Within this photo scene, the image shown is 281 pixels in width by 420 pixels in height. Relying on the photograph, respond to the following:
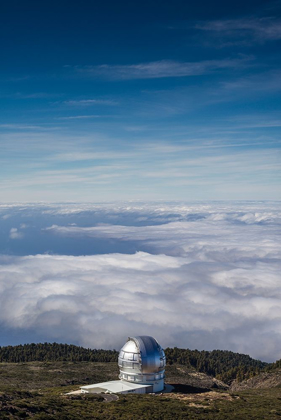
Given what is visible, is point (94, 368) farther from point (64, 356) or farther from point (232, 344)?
point (232, 344)

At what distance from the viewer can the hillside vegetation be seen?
3317 inches

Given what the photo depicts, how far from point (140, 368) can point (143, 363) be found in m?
0.68

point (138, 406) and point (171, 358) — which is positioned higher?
point (138, 406)

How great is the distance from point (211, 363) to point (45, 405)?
73.0m

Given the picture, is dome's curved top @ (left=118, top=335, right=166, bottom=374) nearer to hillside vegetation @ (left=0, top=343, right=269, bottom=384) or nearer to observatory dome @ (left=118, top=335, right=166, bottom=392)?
observatory dome @ (left=118, top=335, right=166, bottom=392)

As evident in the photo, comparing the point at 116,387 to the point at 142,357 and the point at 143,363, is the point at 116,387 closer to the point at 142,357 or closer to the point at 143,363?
the point at 143,363

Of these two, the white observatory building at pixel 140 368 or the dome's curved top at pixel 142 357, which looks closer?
the white observatory building at pixel 140 368

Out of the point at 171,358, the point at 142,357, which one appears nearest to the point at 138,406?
the point at 142,357

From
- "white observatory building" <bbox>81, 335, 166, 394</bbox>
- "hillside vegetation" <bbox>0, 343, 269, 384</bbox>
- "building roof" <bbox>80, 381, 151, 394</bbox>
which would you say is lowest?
"hillside vegetation" <bbox>0, 343, 269, 384</bbox>

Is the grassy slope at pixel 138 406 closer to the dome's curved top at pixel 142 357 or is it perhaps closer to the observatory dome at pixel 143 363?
the observatory dome at pixel 143 363

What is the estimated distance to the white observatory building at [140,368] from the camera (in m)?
43.8

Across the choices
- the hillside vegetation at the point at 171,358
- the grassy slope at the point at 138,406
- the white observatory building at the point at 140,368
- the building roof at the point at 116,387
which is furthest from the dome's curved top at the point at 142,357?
the hillside vegetation at the point at 171,358

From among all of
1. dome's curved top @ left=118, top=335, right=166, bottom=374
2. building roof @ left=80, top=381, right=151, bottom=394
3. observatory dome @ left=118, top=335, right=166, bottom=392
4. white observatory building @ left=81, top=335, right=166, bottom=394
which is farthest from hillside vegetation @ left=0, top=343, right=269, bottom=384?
building roof @ left=80, top=381, right=151, bottom=394

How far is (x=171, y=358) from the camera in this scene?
90.1 meters
